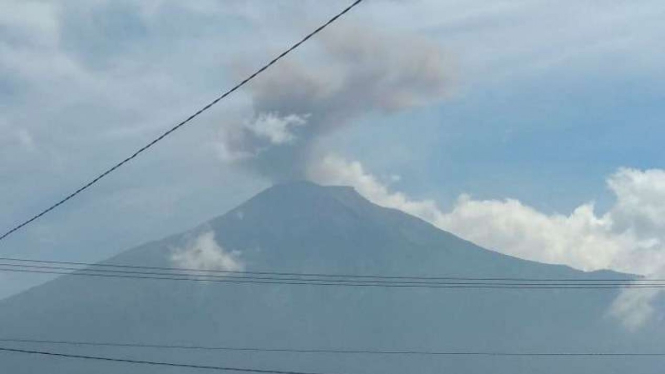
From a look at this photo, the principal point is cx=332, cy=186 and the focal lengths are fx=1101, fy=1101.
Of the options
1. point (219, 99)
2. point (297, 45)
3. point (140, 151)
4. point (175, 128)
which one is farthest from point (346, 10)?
point (140, 151)

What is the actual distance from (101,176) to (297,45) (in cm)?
1173

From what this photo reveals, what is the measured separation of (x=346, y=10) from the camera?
1972cm

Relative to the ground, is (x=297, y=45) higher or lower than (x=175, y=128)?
lower

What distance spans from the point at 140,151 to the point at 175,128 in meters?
2.78

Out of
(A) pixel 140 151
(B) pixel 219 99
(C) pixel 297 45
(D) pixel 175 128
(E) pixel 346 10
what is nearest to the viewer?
(E) pixel 346 10

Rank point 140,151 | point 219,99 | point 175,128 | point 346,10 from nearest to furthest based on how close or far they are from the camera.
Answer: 1. point 346,10
2. point 219,99
3. point 175,128
4. point 140,151

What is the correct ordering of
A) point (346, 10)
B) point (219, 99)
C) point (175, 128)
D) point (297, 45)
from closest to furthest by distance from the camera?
point (346, 10), point (297, 45), point (219, 99), point (175, 128)

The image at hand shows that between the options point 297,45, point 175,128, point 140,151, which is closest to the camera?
point 297,45

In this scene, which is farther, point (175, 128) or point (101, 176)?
point (101, 176)

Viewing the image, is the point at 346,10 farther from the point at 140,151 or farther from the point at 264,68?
the point at 140,151

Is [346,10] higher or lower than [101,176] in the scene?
lower

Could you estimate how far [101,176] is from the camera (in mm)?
A: 31750

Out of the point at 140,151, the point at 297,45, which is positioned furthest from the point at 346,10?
the point at 140,151

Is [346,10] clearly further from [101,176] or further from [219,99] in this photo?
[101,176]
